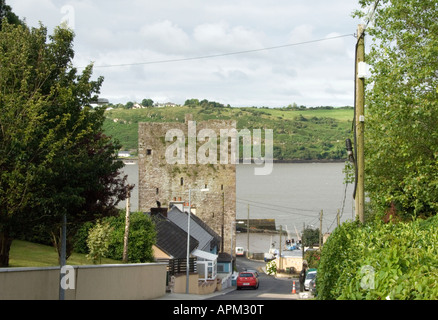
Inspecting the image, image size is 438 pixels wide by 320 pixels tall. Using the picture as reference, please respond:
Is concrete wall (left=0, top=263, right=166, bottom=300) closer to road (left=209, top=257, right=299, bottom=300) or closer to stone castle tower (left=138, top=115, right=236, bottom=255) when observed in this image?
road (left=209, top=257, right=299, bottom=300)

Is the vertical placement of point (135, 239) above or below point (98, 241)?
below

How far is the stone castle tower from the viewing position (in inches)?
2945

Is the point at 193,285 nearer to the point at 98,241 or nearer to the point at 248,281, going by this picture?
the point at 248,281

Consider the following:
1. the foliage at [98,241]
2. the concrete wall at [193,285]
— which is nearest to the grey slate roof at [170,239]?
the concrete wall at [193,285]

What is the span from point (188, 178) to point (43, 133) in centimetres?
6092

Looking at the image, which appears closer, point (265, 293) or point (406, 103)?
point (406, 103)

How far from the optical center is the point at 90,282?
Answer: 68.7ft

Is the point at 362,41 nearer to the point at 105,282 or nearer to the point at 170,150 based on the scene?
the point at 105,282

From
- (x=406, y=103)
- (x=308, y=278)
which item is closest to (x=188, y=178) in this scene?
(x=308, y=278)

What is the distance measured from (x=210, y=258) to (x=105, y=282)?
1044 inches

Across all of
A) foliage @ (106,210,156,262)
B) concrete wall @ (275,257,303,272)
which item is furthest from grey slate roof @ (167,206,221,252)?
concrete wall @ (275,257,303,272)

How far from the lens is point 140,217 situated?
38.3 metres
